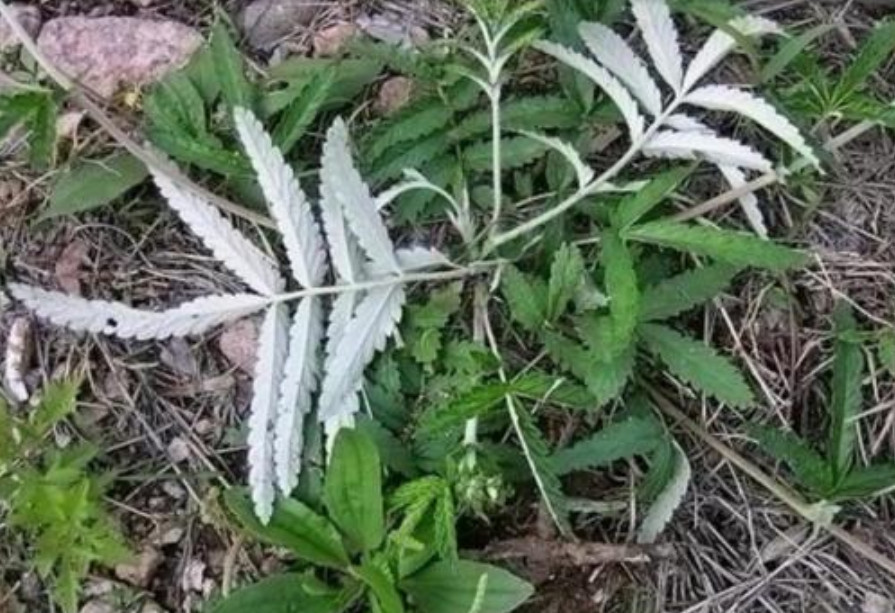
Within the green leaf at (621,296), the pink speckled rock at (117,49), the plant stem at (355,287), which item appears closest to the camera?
the green leaf at (621,296)

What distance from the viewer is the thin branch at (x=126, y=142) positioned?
169cm

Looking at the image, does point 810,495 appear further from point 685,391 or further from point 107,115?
point 107,115

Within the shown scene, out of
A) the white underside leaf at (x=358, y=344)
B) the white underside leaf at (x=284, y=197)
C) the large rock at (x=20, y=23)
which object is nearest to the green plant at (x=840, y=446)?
the white underside leaf at (x=358, y=344)

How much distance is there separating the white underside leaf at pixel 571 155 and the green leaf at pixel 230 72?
335mm

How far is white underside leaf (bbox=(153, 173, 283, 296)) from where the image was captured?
5.44 ft

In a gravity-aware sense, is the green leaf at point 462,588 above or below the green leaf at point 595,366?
below

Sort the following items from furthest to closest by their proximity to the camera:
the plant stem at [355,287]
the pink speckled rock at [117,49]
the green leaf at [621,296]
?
1. the pink speckled rock at [117,49]
2. the plant stem at [355,287]
3. the green leaf at [621,296]

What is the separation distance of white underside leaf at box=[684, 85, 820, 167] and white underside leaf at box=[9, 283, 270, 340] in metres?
0.55

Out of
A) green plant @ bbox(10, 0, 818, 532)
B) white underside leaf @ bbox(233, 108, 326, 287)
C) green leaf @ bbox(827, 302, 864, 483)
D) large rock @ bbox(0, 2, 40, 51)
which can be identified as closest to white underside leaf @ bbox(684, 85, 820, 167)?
green plant @ bbox(10, 0, 818, 532)

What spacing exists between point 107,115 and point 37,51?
4.6 inches

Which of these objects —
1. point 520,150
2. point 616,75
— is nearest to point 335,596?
point 520,150

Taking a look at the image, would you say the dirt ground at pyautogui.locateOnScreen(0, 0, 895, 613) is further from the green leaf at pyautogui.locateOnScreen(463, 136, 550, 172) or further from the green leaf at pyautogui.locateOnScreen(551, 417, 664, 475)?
the green leaf at pyautogui.locateOnScreen(463, 136, 550, 172)

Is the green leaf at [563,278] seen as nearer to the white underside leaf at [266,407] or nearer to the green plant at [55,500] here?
the white underside leaf at [266,407]

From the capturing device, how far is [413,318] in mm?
1679
